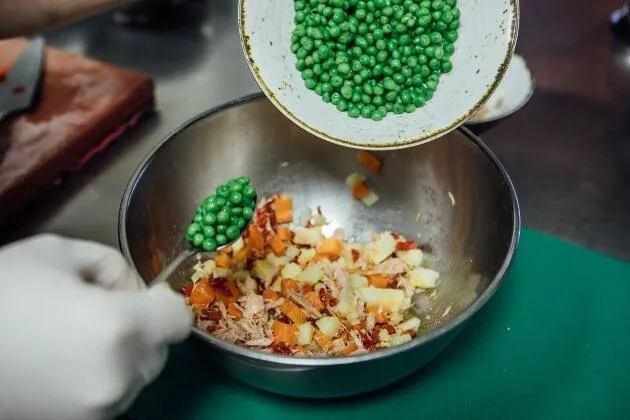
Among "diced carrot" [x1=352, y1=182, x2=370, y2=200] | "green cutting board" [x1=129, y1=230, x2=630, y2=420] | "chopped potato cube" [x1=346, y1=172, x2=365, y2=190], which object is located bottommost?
"green cutting board" [x1=129, y1=230, x2=630, y2=420]

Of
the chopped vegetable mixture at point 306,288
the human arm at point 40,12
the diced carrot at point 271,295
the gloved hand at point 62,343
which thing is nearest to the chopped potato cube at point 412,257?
the chopped vegetable mixture at point 306,288

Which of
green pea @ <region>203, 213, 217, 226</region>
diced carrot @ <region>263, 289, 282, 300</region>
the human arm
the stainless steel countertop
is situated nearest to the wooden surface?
the stainless steel countertop

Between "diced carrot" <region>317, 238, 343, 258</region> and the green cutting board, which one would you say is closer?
the green cutting board

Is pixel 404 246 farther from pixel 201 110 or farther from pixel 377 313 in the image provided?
pixel 201 110

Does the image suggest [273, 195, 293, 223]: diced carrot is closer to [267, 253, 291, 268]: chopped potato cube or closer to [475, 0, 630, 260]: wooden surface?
[267, 253, 291, 268]: chopped potato cube

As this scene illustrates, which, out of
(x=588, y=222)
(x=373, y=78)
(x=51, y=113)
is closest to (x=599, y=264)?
(x=588, y=222)

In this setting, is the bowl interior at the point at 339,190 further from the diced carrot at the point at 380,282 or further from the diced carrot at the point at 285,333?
the diced carrot at the point at 285,333

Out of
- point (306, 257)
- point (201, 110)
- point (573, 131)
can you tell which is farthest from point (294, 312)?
point (573, 131)
